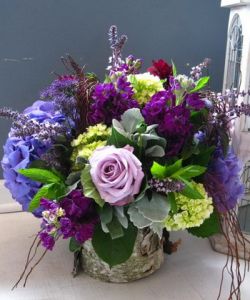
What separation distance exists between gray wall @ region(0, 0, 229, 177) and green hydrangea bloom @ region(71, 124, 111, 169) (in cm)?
44

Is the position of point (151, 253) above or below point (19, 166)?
below

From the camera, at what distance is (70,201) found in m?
0.63

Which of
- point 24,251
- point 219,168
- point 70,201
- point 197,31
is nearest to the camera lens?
point 70,201

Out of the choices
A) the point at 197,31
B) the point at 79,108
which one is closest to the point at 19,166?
the point at 79,108

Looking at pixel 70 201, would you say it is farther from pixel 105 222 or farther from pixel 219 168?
pixel 219 168

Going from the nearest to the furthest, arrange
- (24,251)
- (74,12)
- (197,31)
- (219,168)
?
(219,168) < (24,251) < (74,12) < (197,31)

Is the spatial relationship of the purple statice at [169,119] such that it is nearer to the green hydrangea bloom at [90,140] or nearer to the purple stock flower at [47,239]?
the green hydrangea bloom at [90,140]

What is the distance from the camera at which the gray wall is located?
1026mm

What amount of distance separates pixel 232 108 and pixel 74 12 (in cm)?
55

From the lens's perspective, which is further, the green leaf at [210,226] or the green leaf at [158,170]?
the green leaf at [210,226]

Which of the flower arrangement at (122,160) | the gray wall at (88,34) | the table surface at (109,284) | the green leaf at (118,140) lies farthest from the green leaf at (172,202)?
the gray wall at (88,34)

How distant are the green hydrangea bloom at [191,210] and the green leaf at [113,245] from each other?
0.23 feet

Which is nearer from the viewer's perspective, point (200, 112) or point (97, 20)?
point (200, 112)

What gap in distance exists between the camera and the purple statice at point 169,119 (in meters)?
0.65
